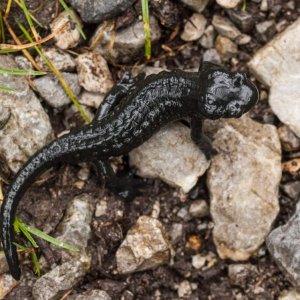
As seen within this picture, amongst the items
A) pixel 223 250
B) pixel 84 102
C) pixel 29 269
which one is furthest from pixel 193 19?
pixel 29 269

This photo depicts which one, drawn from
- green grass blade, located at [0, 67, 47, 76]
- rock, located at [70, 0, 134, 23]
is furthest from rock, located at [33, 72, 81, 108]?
rock, located at [70, 0, 134, 23]

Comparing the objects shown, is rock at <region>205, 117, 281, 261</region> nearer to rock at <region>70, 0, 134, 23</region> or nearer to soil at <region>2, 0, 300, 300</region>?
soil at <region>2, 0, 300, 300</region>

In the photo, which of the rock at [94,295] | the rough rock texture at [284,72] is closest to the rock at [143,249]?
the rock at [94,295]

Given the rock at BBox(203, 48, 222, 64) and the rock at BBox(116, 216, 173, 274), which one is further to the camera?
the rock at BBox(203, 48, 222, 64)

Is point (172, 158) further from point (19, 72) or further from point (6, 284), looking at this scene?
point (6, 284)

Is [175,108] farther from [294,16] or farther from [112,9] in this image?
[294,16]

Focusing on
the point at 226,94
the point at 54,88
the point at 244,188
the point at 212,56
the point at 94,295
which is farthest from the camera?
the point at 212,56

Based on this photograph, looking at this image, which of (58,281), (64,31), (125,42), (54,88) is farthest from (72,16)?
(58,281)
